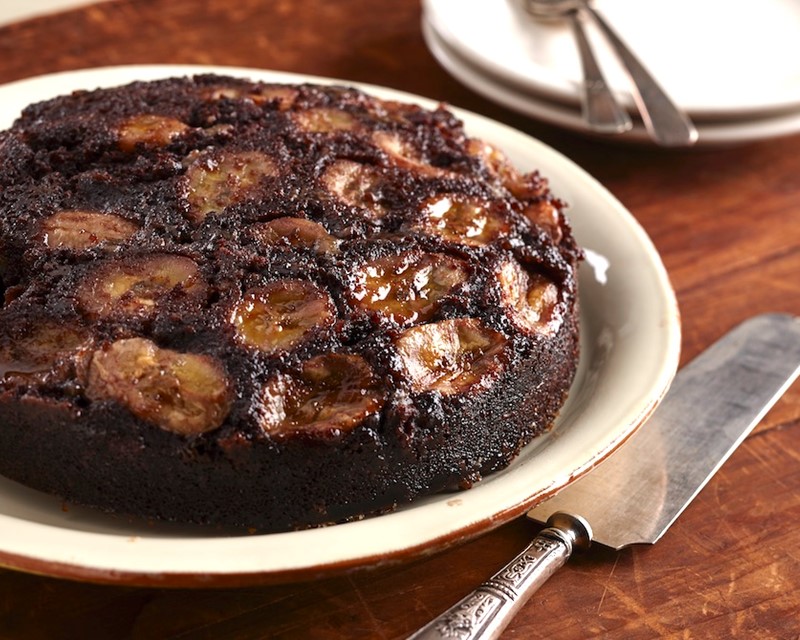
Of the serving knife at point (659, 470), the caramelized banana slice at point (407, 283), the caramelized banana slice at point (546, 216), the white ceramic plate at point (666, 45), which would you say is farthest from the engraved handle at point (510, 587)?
the white ceramic plate at point (666, 45)

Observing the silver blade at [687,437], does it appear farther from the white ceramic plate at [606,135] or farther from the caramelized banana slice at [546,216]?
the white ceramic plate at [606,135]

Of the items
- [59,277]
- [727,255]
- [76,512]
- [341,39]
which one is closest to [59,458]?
[76,512]

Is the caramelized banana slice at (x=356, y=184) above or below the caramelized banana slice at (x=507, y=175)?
above

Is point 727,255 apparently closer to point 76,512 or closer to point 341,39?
point 341,39

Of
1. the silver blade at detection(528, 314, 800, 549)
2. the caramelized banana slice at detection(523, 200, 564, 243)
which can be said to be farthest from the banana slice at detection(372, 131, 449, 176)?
the silver blade at detection(528, 314, 800, 549)

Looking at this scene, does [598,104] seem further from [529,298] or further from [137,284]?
[137,284]

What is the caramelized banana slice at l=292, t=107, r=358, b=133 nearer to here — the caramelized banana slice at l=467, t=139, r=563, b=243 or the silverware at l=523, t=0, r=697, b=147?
the caramelized banana slice at l=467, t=139, r=563, b=243
